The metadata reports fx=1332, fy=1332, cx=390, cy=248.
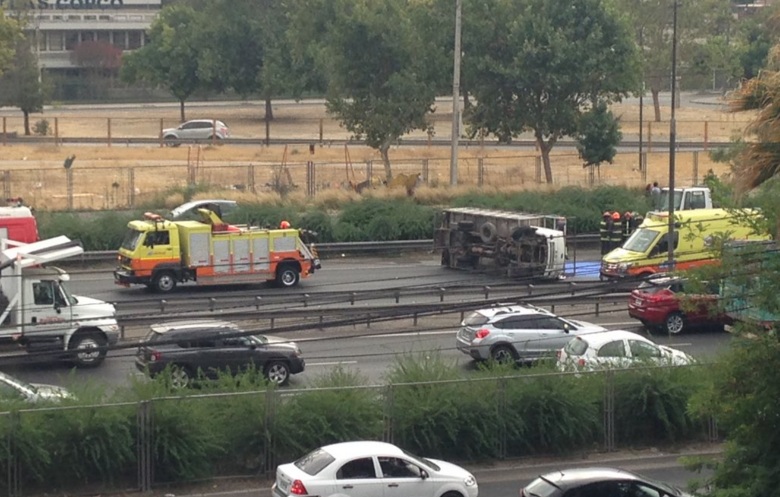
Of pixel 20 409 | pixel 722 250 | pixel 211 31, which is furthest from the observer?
pixel 211 31

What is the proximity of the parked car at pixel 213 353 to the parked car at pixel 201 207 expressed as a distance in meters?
12.4

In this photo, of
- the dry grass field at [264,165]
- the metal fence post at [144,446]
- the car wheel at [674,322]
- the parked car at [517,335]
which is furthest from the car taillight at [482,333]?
the dry grass field at [264,165]

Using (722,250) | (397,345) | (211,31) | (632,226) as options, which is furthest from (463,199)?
(211,31)

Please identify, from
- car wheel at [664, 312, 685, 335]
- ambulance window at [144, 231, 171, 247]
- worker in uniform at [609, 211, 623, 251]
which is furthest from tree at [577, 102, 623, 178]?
car wheel at [664, 312, 685, 335]

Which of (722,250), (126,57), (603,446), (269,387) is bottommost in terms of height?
(603,446)

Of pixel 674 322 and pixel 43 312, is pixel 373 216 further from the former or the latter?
pixel 43 312

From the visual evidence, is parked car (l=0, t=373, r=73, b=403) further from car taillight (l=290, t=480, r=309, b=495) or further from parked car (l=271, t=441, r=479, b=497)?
car taillight (l=290, t=480, r=309, b=495)

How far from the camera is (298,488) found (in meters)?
14.4

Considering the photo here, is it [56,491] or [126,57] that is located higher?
[126,57]

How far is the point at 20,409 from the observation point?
15867mm

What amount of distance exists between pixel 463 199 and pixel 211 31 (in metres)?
37.2

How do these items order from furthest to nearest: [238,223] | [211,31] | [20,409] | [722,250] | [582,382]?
1. [211,31]
2. [238,223]
3. [582,382]
4. [20,409]
5. [722,250]

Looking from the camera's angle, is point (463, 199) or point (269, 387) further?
point (463, 199)

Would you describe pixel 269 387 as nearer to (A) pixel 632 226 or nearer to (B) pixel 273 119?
(A) pixel 632 226
